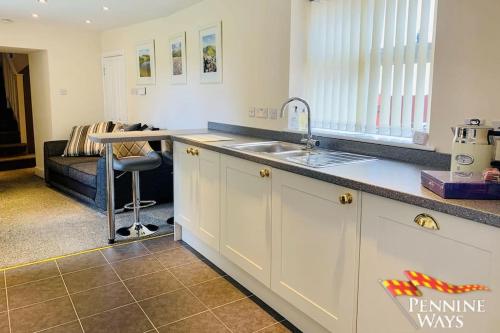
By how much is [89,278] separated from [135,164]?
1006 millimetres

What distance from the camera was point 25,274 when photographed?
2.80m

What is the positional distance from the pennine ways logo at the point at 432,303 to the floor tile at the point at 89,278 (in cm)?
193

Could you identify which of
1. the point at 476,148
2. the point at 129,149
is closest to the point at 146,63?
the point at 129,149

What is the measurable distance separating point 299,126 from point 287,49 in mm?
585

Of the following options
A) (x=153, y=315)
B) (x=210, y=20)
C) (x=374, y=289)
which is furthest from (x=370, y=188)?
(x=210, y=20)

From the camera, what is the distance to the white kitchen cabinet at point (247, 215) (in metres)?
2.28

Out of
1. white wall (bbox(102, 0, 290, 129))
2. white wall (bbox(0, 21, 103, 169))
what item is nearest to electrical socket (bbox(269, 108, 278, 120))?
white wall (bbox(102, 0, 290, 129))

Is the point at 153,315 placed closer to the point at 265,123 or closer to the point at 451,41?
the point at 265,123

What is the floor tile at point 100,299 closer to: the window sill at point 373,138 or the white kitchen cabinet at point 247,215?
the white kitchen cabinet at point 247,215

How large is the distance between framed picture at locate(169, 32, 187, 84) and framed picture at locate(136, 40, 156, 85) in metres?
0.53

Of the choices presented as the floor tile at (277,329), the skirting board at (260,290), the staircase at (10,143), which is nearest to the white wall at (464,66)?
the skirting board at (260,290)

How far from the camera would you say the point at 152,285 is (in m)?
2.65

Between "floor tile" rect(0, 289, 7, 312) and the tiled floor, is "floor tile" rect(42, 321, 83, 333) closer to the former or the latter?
the tiled floor

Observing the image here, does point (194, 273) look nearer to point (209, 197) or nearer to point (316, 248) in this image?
point (209, 197)
